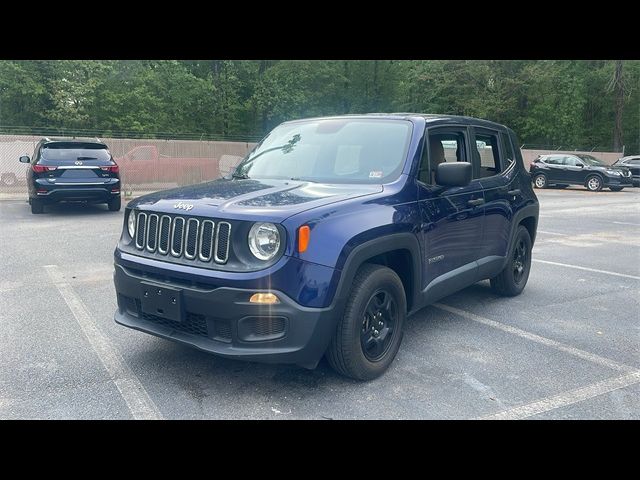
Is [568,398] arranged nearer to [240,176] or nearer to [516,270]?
[516,270]

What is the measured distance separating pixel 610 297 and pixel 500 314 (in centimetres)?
171

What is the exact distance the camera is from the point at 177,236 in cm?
364

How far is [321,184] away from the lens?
4227 millimetres

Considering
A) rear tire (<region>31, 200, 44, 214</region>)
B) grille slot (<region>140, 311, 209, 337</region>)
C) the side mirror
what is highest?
the side mirror

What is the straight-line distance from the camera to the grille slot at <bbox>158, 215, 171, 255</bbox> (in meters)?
3.70

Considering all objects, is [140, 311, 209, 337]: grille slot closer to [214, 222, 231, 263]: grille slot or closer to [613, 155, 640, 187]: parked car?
[214, 222, 231, 263]: grille slot

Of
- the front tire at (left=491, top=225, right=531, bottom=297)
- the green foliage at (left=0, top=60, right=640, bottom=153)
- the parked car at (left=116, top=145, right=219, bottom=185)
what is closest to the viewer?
the front tire at (left=491, top=225, right=531, bottom=297)

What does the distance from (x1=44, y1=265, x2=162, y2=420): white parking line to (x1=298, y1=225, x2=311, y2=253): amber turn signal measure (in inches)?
51.8

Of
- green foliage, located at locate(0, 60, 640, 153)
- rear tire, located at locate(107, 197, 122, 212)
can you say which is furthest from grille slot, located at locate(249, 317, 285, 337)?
green foliage, located at locate(0, 60, 640, 153)

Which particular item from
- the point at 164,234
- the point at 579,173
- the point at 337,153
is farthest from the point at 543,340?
the point at 579,173

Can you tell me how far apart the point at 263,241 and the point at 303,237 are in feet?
0.80

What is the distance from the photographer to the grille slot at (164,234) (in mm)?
3699
